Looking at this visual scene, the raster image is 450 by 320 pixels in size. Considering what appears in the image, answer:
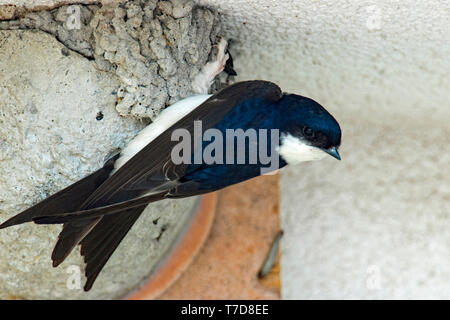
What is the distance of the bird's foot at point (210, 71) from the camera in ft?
6.37

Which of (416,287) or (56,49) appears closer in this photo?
(56,49)

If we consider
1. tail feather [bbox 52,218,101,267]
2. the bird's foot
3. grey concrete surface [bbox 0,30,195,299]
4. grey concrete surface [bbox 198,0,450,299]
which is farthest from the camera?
grey concrete surface [bbox 198,0,450,299]

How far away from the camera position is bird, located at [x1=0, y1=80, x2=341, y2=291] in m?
1.62

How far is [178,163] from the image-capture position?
165 cm

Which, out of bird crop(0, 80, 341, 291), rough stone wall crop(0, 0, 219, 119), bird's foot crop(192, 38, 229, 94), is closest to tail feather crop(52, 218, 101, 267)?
bird crop(0, 80, 341, 291)

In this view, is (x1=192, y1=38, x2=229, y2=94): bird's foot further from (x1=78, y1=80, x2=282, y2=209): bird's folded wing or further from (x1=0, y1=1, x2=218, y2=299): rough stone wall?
(x1=78, y1=80, x2=282, y2=209): bird's folded wing

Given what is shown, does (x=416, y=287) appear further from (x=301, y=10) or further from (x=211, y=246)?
(x=301, y=10)

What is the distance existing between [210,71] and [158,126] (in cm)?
25

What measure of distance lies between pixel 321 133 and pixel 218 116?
23cm

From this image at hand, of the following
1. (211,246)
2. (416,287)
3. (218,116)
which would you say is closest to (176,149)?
(218,116)

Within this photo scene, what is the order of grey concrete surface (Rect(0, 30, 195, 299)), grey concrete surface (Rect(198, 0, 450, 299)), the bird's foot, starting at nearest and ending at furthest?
grey concrete surface (Rect(0, 30, 195, 299)) → the bird's foot → grey concrete surface (Rect(198, 0, 450, 299))

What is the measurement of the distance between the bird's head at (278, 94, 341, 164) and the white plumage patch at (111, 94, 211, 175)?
0.20m
